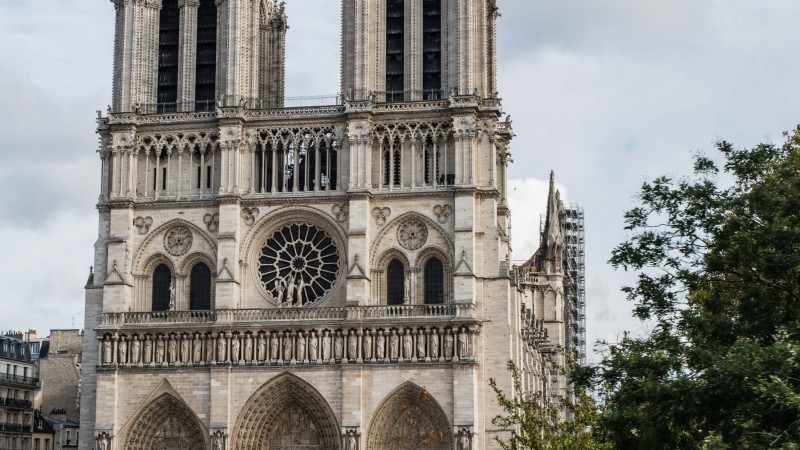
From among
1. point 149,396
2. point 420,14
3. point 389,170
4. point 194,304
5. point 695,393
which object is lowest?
point 695,393

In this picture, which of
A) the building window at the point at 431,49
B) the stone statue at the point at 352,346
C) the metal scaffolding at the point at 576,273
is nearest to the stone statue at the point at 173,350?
the stone statue at the point at 352,346

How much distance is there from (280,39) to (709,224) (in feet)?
138

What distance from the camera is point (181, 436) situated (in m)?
62.6

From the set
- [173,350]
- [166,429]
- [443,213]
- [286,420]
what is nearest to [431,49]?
[443,213]

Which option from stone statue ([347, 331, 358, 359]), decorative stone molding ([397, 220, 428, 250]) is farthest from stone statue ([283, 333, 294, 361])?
decorative stone molding ([397, 220, 428, 250])

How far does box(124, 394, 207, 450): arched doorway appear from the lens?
62.1 m

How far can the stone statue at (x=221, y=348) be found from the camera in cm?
6153

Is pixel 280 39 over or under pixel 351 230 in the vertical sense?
over

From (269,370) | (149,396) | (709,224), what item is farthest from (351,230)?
(709,224)

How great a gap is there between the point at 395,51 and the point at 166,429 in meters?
20.8

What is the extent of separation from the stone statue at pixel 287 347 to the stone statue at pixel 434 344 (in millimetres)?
6427

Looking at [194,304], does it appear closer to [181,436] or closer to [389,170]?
[181,436]

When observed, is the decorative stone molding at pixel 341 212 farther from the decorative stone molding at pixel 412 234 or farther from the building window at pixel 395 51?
the building window at pixel 395 51

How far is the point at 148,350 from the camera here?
6241cm
